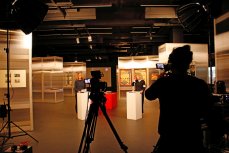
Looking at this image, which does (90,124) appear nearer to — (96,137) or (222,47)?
(96,137)

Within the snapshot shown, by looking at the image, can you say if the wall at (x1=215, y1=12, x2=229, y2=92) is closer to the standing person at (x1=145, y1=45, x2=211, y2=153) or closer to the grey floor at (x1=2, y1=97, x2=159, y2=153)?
the grey floor at (x1=2, y1=97, x2=159, y2=153)

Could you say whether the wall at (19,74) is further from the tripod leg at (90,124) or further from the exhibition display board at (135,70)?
the exhibition display board at (135,70)

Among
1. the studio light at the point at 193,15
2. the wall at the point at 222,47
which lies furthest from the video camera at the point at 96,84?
the wall at the point at 222,47

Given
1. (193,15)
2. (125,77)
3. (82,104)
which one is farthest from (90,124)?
(125,77)

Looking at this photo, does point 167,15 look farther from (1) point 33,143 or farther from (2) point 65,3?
(1) point 33,143

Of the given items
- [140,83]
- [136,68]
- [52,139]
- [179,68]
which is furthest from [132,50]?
[179,68]

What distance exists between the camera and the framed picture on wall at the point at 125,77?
1340 centimetres

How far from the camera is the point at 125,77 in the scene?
13492mm

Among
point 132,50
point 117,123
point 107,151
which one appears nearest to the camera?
point 107,151

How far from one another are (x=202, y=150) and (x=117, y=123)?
188 inches

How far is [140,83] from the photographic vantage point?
326 inches

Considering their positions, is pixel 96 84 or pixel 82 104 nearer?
pixel 96 84

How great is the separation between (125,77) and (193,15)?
988cm

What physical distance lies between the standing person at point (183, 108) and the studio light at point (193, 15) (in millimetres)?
2169
